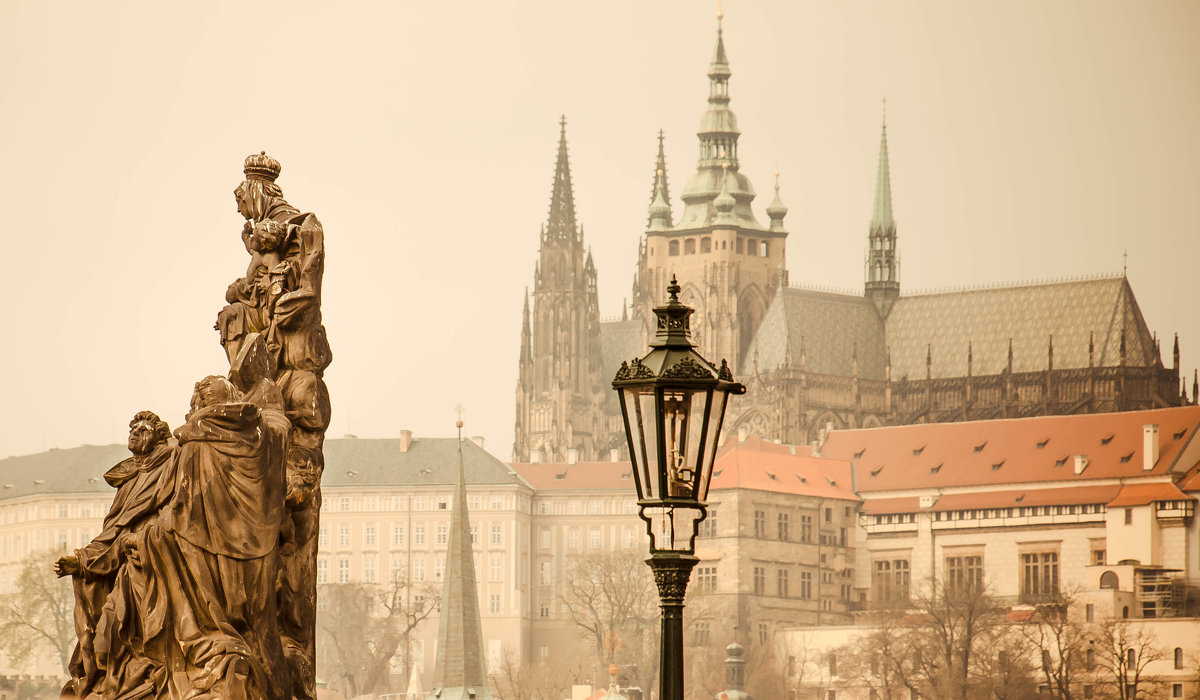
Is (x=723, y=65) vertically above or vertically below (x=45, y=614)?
above

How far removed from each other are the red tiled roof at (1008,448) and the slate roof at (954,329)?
7.05 metres

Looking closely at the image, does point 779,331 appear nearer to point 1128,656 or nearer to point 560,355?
point 560,355

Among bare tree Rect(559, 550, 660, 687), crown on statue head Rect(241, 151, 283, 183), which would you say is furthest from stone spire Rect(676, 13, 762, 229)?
crown on statue head Rect(241, 151, 283, 183)

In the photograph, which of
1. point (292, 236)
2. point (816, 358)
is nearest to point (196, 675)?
point (292, 236)

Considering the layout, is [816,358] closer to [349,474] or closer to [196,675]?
[349,474]

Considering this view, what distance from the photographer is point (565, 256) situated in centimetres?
13338

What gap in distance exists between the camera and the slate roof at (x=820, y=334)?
128250 millimetres

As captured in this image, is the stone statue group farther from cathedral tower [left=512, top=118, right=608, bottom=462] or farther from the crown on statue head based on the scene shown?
cathedral tower [left=512, top=118, right=608, bottom=462]

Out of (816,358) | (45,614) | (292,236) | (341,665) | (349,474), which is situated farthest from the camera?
(816,358)

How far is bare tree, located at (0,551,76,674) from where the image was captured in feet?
305

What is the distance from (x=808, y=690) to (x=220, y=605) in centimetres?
8882

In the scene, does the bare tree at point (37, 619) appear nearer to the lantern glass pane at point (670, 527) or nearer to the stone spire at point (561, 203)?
the stone spire at point (561, 203)

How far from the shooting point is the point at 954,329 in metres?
129

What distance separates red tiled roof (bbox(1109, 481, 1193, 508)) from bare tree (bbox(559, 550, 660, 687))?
71.2 ft
